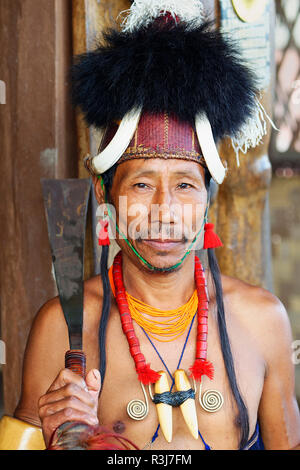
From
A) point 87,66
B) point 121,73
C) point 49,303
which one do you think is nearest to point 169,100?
point 121,73

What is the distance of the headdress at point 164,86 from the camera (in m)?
1.74

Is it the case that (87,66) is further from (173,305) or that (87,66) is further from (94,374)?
(94,374)

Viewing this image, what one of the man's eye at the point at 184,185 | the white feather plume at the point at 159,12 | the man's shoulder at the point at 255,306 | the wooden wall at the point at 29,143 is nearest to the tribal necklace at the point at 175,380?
the man's shoulder at the point at 255,306

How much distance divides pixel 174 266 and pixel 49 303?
Answer: 1.67 ft

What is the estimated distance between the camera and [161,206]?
69.1 inches

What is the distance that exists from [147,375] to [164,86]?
91cm

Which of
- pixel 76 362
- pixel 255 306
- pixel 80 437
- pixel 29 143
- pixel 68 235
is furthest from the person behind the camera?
pixel 29 143

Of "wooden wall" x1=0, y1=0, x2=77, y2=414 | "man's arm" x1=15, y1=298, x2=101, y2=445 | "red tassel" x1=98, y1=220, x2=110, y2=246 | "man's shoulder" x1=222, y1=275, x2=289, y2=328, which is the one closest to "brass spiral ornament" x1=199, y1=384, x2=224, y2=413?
"man's shoulder" x1=222, y1=275, x2=289, y2=328

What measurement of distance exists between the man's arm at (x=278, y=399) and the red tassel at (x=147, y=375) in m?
0.43

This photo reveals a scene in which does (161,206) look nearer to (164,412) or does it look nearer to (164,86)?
(164,86)

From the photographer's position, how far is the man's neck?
1.95 m

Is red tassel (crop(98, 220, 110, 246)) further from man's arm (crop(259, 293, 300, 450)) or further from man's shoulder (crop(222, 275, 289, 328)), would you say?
man's arm (crop(259, 293, 300, 450))

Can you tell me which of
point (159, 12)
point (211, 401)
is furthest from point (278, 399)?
point (159, 12)

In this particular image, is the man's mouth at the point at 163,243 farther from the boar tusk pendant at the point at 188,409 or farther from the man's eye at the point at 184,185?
the boar tusk pendant at the point at 188,409
